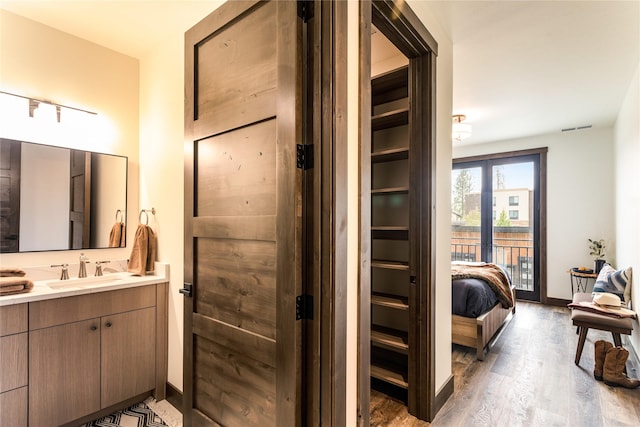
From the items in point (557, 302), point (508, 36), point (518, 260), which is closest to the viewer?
point (508, 36)

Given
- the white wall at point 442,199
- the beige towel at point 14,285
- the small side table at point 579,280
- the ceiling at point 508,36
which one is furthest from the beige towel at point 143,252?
the small side table at point 579,280

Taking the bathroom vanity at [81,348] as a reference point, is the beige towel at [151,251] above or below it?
above

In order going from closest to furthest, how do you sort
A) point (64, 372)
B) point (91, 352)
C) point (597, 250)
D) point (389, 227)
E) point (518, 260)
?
point (64, 372), point (91, 352), point (389, 227), point (597, 250), point (518, 260)

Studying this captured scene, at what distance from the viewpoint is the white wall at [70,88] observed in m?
2.08

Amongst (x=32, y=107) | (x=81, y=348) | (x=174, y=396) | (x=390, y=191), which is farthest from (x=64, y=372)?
(x=390, y=191)

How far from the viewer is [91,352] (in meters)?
1.94

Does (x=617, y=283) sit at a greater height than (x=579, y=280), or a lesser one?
greater

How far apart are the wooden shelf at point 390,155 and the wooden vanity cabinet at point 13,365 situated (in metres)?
2.37

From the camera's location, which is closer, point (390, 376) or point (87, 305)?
point (87, 305)

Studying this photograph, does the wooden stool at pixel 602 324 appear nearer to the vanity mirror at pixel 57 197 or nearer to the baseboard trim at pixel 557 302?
the baseboard trim at pixel 557 302

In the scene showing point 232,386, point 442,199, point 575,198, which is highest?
point 575,198

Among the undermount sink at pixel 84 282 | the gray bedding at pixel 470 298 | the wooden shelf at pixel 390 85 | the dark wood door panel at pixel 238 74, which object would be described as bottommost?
the gray bedding at pixel 470 298

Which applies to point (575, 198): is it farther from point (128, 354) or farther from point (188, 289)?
point (128, 354)

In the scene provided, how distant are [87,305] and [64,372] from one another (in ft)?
1.25
